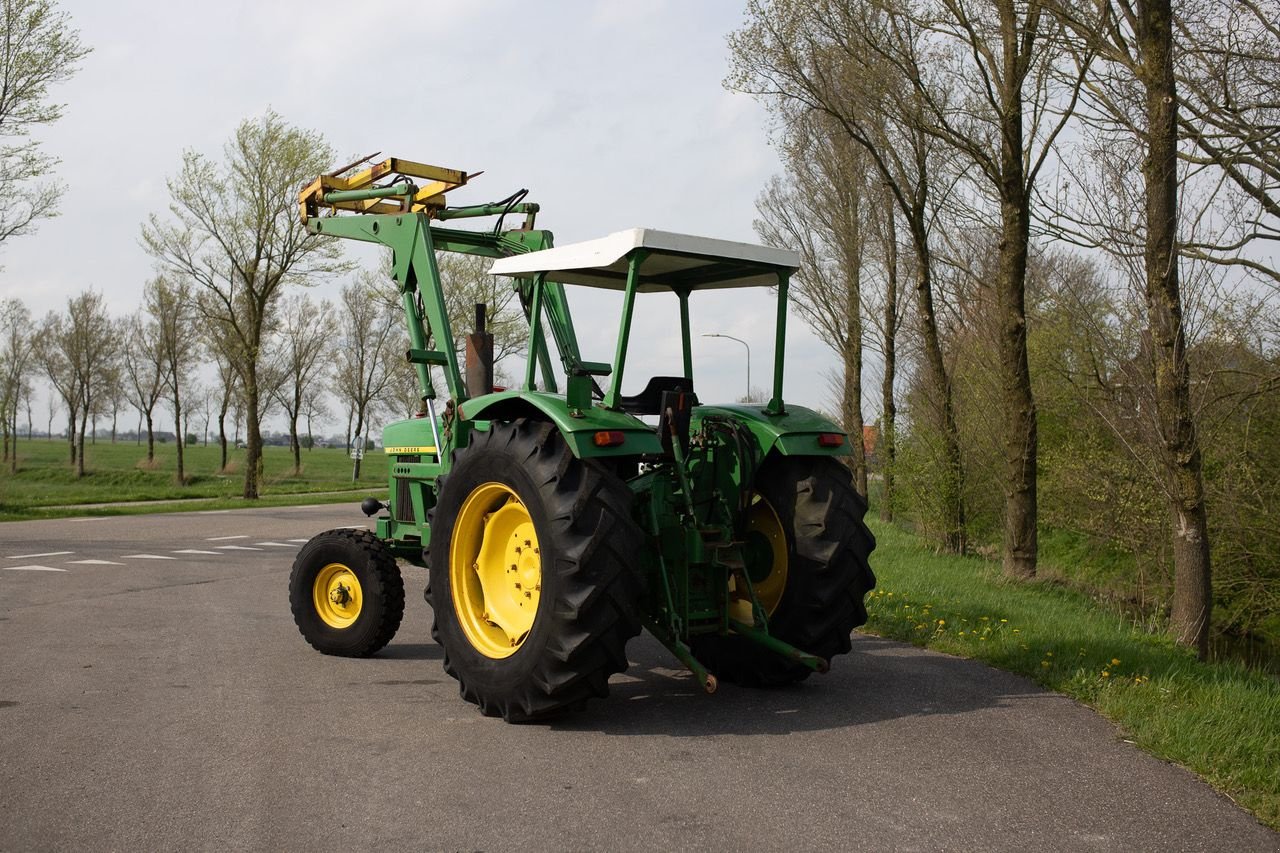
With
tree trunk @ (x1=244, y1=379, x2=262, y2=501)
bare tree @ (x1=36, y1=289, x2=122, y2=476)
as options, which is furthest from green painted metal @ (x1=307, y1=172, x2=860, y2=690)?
bare tree @ (x1=36, y1=289, x2=122, y2=476)

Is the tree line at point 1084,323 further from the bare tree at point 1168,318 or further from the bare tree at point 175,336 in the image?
Result: the bare tree at point 175,336

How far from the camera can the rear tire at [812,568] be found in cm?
635

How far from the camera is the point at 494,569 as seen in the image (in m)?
6.36

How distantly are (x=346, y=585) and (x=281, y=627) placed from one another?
1.36 meters

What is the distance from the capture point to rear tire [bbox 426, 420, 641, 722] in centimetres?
547

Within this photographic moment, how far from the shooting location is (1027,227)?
12352 mm

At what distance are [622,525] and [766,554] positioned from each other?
61.7 inches

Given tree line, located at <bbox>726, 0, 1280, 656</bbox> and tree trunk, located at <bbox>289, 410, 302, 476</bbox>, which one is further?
tree trunk, located at <bbox>289, 410, 302, 476</bbox>

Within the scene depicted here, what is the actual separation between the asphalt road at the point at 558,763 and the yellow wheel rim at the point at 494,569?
490 millimetres

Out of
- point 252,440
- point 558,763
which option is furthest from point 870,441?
point 252,440

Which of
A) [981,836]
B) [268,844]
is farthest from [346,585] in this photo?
[981,836]

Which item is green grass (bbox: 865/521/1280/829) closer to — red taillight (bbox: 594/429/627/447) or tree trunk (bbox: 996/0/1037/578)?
tree trunk (bbox: 996/0/1037/578)

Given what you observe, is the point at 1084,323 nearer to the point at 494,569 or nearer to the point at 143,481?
the point at 494,569

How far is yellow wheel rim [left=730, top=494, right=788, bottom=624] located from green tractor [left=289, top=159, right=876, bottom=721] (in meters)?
0.01
